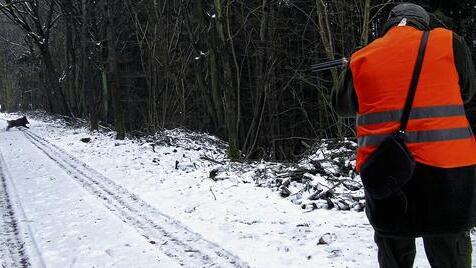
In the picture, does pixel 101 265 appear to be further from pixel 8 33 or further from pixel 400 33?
pixel 8 33

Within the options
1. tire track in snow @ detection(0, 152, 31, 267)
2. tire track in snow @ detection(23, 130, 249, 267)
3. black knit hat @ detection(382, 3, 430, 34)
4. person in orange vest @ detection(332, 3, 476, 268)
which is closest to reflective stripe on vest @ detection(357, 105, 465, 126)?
person in orange vest @ detection(332, 3, 476, 268)

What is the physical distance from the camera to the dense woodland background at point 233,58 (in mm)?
11906

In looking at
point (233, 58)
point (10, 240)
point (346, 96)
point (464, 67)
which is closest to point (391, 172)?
point (346, 96)

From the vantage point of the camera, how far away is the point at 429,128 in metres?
2.21

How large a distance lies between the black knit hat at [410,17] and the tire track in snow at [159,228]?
3053mm

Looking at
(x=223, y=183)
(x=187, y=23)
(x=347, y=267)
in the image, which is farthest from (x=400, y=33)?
(x=187, y=23)

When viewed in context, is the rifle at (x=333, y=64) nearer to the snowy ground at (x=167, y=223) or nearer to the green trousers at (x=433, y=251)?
the green trousers at (x=433, y=251)

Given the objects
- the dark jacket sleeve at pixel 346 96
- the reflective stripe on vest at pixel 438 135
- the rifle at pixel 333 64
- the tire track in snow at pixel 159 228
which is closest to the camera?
the reflective stripe on vest at pixel 438 135

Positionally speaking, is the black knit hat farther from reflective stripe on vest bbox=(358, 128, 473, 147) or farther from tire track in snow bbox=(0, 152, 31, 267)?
tire track in snow bbox=(0, 152, 31, 267)

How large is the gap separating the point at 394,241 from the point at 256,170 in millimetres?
6732

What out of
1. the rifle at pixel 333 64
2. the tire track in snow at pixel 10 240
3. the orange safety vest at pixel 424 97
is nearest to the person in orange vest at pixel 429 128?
the orange safety vest at pixel 424 97

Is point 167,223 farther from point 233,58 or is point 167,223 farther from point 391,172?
point 233,58

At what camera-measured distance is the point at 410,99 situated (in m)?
2.23

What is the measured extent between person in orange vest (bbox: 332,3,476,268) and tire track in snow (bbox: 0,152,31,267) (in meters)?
4.24
